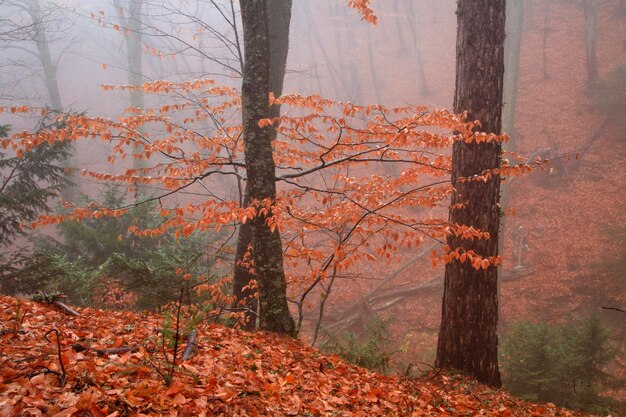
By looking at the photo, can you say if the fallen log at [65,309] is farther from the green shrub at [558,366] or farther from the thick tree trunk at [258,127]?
the green shrub at [558,366]

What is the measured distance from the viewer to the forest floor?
222 cm

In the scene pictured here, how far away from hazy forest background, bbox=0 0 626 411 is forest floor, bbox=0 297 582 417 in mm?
1616

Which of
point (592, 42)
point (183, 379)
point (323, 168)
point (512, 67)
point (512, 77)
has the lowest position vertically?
point (183, 379)

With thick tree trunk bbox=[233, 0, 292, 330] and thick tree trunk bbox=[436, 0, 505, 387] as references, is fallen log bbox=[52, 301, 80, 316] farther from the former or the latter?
thick tree trunk bbox=[436, 0, 505, 387]

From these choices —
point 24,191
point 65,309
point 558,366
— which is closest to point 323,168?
point 65,309

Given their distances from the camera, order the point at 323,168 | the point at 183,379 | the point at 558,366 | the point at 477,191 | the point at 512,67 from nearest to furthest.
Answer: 1. the point at 183,379
2. the point at 477,191
3. the point at 323,168
4. the point at 558,366
5. the point at 512,67

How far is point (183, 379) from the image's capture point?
9.09ft

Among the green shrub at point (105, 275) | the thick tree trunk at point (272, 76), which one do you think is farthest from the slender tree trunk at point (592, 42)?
the green shrub at point (105, 275)

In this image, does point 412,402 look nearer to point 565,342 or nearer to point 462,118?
point 462,118

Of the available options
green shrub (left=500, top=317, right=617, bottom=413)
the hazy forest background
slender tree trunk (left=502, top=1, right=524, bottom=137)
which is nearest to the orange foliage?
the hazy forest background

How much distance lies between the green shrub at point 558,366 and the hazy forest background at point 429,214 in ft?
0.25

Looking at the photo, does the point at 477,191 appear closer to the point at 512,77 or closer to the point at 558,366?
the point at 558,366

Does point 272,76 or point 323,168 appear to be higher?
point 272,76

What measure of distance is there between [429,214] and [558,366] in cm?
906
